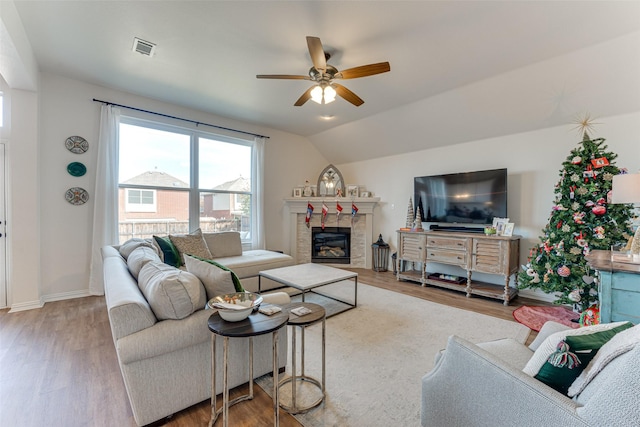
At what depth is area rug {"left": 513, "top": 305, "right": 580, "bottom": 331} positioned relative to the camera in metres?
2.96

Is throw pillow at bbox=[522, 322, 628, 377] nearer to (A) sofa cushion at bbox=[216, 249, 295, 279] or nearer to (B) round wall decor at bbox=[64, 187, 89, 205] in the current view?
(A) sofa cushion at bbox=[216, 249, 295, 279]

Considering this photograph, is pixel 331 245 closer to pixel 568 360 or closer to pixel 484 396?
pixel 484 396

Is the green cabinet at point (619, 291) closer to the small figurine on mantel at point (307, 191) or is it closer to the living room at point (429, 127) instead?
the living room at point (429, 127)

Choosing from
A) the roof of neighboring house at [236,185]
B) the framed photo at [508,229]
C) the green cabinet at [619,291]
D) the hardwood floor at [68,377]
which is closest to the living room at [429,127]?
the framed photo at [508,229]

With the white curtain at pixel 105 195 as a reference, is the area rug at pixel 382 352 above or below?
below

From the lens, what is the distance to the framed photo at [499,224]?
3.82 meters

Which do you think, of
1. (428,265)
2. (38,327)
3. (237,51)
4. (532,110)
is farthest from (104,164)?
(532,110)

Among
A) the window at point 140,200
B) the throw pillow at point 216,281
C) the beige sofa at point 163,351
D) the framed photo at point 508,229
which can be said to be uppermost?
the window at point 140,200

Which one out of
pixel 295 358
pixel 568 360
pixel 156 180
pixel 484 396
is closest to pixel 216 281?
pixel 295 358

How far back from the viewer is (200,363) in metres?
1.68

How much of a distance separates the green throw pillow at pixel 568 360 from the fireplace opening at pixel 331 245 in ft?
16.1

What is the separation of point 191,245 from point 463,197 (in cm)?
415

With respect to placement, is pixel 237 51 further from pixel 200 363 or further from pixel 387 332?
pixel 387 332

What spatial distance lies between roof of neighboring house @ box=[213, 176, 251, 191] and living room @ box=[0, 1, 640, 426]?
1059 millimetres
